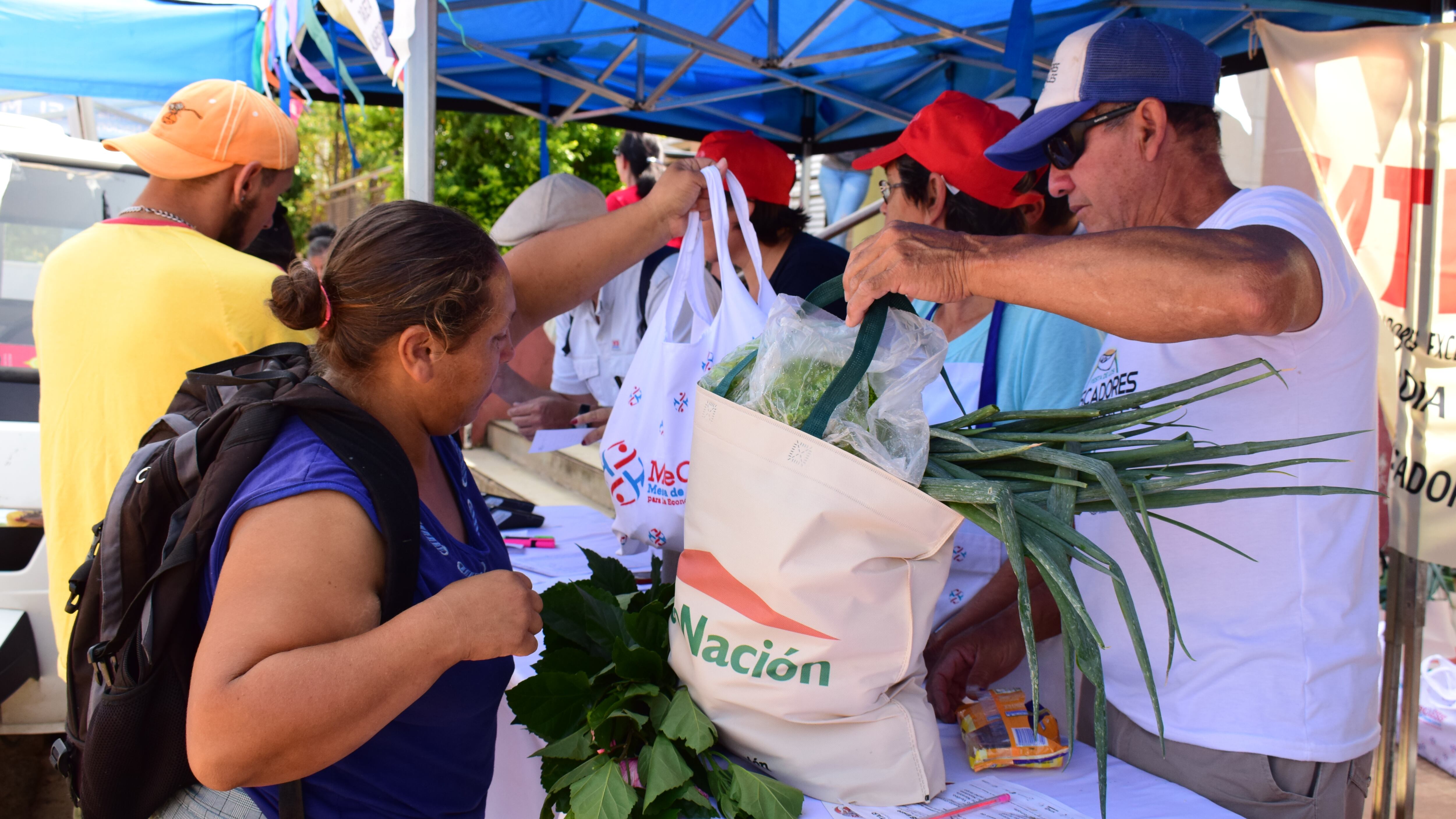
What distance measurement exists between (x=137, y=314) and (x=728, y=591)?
173 cm

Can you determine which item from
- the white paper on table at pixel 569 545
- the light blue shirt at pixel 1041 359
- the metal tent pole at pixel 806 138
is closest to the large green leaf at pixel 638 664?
the light blue shirt at pixel 1041 359

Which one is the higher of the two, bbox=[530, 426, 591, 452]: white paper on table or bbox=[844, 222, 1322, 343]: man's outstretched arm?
bbox=[844, 222, 1322, 343]: man's outstretched arm

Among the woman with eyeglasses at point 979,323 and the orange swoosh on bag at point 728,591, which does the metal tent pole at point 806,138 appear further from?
the orange swoosh on bag at point 728,591

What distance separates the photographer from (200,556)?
1228mm

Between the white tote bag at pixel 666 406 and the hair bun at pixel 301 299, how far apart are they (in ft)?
2.17

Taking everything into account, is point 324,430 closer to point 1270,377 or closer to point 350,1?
point 350,1

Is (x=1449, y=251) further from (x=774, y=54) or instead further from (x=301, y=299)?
(x=301, y=299)

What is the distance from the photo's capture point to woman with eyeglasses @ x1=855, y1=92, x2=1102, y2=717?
1854 millimetres

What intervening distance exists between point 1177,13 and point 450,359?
10.3 ft

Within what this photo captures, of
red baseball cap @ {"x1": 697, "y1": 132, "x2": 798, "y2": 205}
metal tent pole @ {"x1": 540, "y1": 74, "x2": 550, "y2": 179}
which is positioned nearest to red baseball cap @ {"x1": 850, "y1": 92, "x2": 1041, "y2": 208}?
red baseball cap @ {"x1": 697, "y1": 132, "x2": 798, "y2": 205}

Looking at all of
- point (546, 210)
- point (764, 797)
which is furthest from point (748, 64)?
point (764, 797)

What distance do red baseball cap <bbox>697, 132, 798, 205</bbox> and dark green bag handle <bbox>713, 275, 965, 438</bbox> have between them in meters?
1.67

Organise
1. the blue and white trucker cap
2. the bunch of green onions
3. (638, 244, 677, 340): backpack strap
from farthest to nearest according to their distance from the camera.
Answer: (638, 244, 677, 340): backpack strap, the blue and white trucker cap, the bunch of green onions

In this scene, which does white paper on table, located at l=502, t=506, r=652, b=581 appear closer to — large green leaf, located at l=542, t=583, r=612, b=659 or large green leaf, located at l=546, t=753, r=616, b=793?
large green leaf, located at l=542, t=583, r=612, b=659
